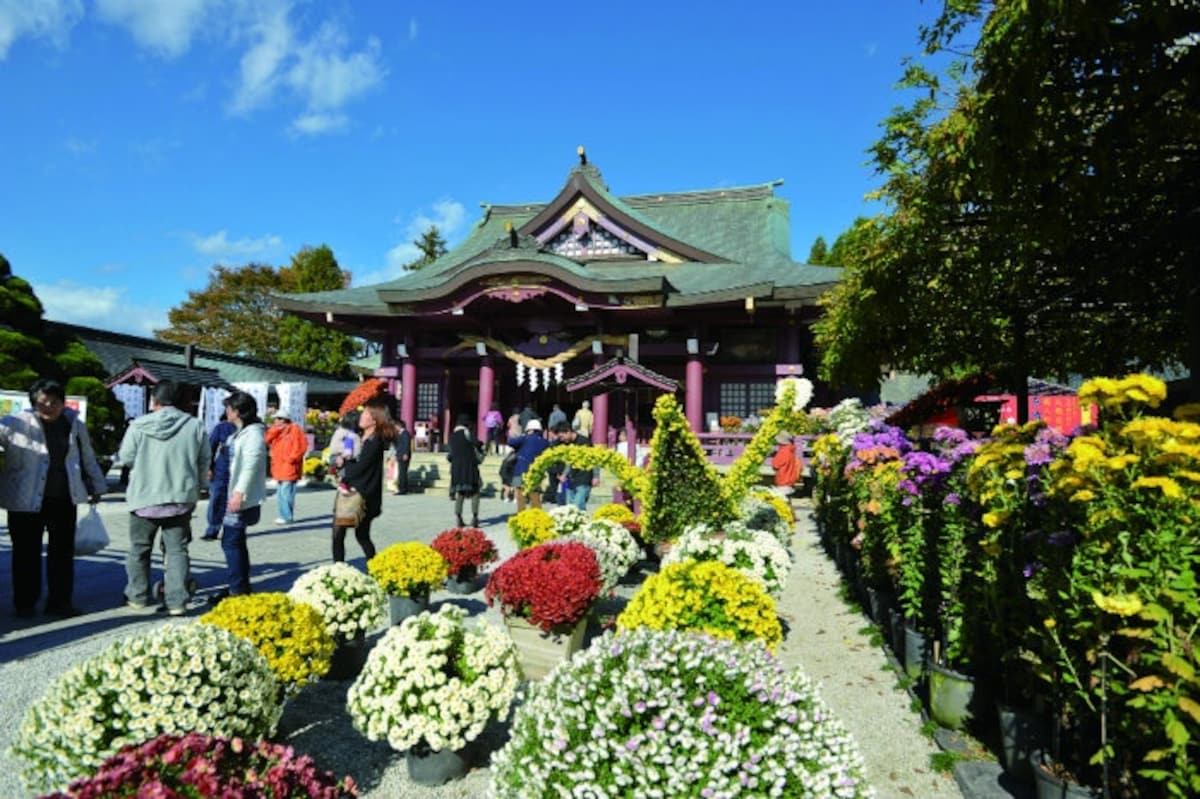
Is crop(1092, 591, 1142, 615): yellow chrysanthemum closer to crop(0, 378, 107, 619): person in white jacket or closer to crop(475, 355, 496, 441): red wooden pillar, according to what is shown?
crop(0, 378, 107, 619): person in white jacket

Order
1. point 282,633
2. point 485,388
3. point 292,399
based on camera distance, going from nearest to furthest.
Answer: point 282,633
point 292,399
point 485,388

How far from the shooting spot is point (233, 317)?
3678cm

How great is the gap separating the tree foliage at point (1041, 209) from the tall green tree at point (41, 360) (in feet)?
46.3

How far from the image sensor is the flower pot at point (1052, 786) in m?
2.61

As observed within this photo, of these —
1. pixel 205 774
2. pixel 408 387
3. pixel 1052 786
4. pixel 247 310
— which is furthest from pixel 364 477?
pixel 247 310

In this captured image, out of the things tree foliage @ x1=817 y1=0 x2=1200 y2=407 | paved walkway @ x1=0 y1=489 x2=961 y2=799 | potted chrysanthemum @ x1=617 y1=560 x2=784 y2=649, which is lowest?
paved walkway @ x1=0 y1=489 x2=961 y2=799

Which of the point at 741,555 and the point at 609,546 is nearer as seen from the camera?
the point at 741,555

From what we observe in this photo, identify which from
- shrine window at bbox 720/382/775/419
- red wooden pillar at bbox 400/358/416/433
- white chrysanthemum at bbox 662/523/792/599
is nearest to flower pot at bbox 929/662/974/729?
white chrysanthemum at bbox 662/523/792/599

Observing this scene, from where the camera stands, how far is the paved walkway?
3369mm

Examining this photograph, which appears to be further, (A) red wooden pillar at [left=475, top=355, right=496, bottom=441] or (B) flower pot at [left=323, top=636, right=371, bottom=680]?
(A) red wooden pillar at [left=475, top=355, right=496, bottom=441]

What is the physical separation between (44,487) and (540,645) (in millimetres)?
4063

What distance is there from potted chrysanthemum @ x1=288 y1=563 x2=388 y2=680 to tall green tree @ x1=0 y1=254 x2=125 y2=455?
1180cm

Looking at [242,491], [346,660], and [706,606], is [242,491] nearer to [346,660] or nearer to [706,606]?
[346,660]

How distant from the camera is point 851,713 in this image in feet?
13.8
